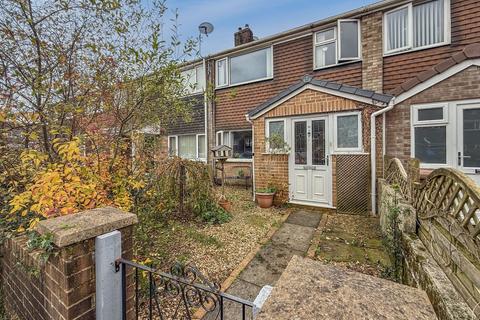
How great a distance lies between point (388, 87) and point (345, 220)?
4.32 meters

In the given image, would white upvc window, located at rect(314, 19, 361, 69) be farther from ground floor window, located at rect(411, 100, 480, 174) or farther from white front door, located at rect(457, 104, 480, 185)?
white front door, located at rect(457, 104, 480, 185)

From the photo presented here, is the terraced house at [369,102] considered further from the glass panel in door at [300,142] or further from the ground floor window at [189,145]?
the ground floor window at [189,145]

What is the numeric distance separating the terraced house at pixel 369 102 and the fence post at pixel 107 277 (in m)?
3.30

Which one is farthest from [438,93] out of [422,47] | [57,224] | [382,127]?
[57,224]

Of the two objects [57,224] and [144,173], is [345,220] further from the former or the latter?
[57,224]

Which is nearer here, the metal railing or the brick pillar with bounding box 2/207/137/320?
the metal railing

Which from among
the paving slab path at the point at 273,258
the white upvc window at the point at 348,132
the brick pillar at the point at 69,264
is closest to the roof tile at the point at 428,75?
the white upvc window at the point at 348,132

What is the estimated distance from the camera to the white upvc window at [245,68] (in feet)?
30.5

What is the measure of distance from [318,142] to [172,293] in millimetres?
5227

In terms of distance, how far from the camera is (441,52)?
20.6 feet

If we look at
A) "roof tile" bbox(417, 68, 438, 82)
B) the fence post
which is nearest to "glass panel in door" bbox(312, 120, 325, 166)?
"roof tile" bbox(417, 68, 438, 82)

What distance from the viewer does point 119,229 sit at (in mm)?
1844

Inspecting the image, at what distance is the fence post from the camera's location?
1667mm

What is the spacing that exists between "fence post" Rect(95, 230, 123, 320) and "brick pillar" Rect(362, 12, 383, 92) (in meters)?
7.87
